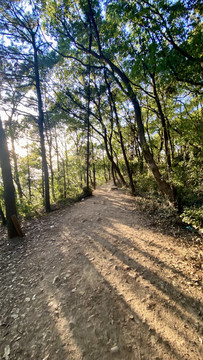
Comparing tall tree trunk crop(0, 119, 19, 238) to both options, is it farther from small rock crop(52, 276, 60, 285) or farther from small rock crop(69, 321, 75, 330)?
small rock crop(69, 321, 75, 330)

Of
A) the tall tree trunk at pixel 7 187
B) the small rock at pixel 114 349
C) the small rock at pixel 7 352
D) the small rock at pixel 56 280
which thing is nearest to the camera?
the small rock at pixel 114 349

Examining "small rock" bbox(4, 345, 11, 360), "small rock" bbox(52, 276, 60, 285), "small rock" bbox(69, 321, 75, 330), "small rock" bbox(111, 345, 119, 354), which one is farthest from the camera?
"small rock" bbox(52, 276, 60, 285)

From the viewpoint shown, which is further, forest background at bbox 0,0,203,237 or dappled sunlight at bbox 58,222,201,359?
forest background at bbox 0,0,203,237

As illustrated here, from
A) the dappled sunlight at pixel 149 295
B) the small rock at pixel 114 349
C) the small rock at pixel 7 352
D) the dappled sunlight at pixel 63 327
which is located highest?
the dappled sunlight at pixel 149 295

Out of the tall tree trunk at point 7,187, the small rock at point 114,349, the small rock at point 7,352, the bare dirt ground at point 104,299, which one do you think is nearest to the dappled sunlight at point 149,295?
the bare dirt ground at point 104,299

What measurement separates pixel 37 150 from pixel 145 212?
40.1 feet

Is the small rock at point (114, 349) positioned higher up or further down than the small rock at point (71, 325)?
higher up

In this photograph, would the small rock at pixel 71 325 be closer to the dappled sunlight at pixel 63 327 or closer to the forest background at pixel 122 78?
the dappled sunlight at pixel 63 327

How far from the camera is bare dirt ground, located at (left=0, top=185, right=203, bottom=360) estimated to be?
1.77 meters

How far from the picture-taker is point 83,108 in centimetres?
1027

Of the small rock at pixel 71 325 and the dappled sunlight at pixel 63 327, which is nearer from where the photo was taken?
the dappled sunlight at pixel 63 327

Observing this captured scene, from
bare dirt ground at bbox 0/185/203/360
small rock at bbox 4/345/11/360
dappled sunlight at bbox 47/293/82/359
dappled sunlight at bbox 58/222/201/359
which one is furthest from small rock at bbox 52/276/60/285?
small rock at bbox 4/345/11/360

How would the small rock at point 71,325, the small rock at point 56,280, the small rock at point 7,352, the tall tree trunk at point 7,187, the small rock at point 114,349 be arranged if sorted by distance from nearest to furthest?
1. the small rock at point 114,349
2. the small rock at point 7,352
3. the small rock at point 71,325
4. the small rock at point 56,280
5. the tall tree trunk at point 7,187

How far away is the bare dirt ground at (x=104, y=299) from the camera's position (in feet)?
5.81
